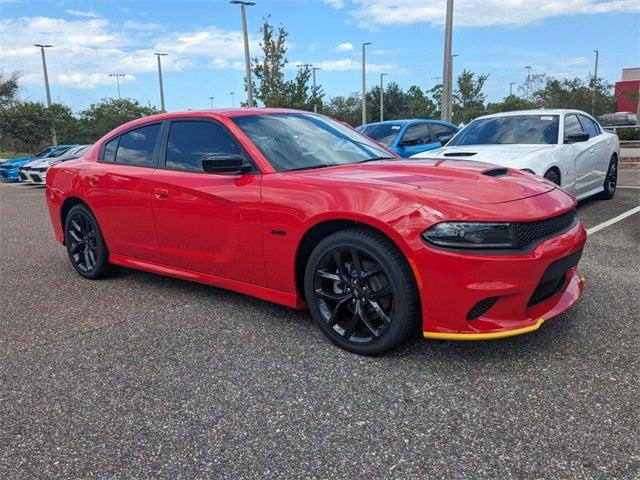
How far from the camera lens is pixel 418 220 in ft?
8.87

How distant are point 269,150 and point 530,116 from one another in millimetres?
5246

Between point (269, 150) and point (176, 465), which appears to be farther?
point (269, 150)

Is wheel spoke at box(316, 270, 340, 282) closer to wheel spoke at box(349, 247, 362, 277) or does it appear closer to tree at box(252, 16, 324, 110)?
wheel spoke at box(349, 247, 362, 277)

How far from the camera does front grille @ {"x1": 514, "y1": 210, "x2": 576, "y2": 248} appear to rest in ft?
8.77

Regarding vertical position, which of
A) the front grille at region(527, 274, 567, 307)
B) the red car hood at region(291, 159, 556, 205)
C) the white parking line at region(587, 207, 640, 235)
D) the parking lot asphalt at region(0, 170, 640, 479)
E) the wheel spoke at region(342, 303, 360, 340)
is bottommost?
the parking lot asphalt at region(0, 170, 640, 479)

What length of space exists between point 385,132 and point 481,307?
8277 mm

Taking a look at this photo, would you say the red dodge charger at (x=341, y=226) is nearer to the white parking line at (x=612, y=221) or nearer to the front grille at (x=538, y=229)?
the front grille at (x=538, y=229)

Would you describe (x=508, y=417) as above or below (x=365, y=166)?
below

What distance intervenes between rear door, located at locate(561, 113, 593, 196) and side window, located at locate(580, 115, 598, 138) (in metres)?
0.23

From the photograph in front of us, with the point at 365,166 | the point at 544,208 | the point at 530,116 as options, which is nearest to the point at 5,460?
the point at 365,166

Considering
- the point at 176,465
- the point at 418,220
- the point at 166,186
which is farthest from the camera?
the point at 166,186

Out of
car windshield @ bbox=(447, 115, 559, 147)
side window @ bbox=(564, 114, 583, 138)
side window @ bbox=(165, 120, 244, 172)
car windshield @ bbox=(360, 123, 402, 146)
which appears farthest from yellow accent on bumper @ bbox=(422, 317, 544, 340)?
car windshield @ bbox=(360, 123, 402, 146)

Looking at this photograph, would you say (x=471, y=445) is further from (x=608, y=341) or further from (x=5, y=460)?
(x=5, y=460)

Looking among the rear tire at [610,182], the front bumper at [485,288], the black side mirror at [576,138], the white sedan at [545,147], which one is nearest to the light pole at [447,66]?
the rear tire at [610,182]
